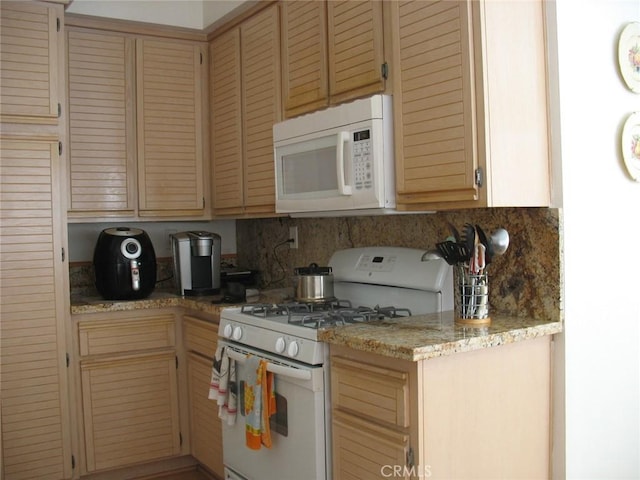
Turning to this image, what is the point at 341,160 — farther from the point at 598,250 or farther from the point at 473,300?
the point at 598,250

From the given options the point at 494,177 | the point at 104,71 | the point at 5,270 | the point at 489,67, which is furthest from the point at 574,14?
the point at 5,270

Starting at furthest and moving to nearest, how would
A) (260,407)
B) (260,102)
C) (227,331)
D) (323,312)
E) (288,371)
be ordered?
(260,102), (227,331), (323,312), (260,407), (288,371)

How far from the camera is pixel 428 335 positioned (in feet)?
6.57

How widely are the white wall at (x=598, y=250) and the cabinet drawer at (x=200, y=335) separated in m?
1.58

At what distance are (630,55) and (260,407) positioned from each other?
6.03ft

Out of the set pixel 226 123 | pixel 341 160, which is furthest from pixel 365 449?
pixel 226 123

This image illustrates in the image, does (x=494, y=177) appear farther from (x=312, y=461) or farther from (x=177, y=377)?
(x=177, y=377)

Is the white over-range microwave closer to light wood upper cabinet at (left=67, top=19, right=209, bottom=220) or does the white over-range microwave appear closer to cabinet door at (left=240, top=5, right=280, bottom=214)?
cabinet door at (left=240, top=5, right=280, bottom=214)

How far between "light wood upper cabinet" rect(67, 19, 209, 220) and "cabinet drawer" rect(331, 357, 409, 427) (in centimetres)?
181

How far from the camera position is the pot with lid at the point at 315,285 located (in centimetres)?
281

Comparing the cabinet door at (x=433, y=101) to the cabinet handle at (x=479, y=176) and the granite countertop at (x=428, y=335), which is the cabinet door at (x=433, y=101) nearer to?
the cabinet handle at (x=479, y=176)

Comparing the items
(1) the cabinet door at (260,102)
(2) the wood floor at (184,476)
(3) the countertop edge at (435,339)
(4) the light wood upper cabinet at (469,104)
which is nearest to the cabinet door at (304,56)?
(1) the cabinet door at (260,102)

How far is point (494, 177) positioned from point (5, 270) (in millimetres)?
2215

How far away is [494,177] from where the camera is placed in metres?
2.03
